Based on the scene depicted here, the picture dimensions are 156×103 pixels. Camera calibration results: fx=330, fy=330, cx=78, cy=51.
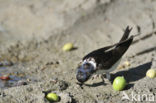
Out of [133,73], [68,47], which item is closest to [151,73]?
[133,73]

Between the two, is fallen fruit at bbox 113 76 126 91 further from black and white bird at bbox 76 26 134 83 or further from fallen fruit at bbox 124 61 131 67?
fallen fruit at bbox 124 61 131 67

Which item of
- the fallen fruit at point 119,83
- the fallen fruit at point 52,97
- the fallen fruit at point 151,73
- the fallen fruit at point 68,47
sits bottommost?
the fallen fruit at point 52,97

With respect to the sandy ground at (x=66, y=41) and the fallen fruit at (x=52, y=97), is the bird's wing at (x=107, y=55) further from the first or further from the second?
the fallen fruit at (x=52, y=97)

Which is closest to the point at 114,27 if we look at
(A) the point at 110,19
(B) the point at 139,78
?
(A) the point at 110,19

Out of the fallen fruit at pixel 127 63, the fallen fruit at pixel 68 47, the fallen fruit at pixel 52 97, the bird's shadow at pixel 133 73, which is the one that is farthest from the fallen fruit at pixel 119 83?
the fallen fruit at pixel 68 47

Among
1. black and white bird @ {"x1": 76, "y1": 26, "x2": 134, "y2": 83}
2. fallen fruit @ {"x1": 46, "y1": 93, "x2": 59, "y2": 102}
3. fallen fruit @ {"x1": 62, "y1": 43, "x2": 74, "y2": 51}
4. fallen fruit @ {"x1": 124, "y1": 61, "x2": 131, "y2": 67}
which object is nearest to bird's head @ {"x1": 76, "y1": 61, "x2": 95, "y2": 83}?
black and white bird @ {"x1": 76, "y1": 26, "x2": 134, "y2": 83}

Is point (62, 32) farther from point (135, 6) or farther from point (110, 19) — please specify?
point (135, 6)

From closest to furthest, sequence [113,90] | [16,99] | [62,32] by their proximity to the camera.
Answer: [16,99]
[113,90]
[62,32]

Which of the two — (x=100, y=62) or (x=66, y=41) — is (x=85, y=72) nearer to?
(x=100, y=62)
